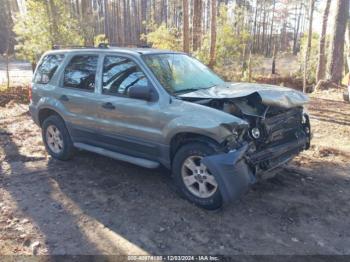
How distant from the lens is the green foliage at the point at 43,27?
1406cm

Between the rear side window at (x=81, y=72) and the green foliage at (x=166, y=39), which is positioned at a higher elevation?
the green foliage at (x=166, y=39)

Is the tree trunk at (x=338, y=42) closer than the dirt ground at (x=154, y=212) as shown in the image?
No

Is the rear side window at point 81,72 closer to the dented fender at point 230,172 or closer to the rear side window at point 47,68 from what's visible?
the rear side window at point 47,68

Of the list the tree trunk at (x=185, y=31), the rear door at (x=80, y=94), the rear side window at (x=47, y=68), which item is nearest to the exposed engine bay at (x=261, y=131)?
the rear door at (x=80, y=94)

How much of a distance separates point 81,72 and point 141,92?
62.8 inches

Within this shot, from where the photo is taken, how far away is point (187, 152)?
4348mm

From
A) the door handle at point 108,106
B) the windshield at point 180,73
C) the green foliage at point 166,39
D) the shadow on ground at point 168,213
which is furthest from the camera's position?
the green foliage at point 166,39

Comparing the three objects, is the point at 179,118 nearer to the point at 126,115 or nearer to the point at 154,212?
the point at 126,115

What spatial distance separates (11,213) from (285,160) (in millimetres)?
3529

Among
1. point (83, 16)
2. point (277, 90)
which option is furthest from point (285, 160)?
point (83, 16)

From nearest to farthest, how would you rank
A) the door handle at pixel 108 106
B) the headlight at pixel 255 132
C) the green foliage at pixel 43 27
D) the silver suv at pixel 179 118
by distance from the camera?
the silver suv at pixel 179 118 < the headlight at pixel 255 132 < the door handle at pixel 108 106 < the green foliage at pixel 43 27

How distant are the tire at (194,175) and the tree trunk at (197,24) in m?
12.8

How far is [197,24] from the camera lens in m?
16.4

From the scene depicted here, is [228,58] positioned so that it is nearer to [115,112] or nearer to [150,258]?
[115,112]
